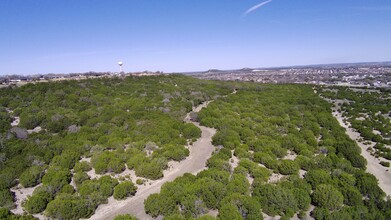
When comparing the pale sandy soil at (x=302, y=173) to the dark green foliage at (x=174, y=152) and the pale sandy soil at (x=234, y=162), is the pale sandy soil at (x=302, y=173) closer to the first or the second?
the pale sandy soil at (x=234, y=162)

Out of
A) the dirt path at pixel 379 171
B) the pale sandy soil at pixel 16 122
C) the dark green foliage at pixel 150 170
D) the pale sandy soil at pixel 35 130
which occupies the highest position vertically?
the pale sandy soil at pixel 16 122

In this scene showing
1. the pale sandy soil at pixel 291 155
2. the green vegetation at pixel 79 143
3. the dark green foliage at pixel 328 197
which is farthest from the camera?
the pale sandy soil at pixel 291 155

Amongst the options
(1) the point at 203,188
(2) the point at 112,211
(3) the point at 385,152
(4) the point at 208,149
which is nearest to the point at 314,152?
(3) the point at 385,152

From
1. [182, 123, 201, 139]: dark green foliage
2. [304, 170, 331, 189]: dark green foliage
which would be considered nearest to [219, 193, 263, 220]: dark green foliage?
[304, 170, 331, 189]: dark green foliage

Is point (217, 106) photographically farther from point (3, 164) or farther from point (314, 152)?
point (3, 164)

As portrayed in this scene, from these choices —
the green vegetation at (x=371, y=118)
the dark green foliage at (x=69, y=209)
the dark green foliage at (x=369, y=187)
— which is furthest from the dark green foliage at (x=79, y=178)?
the green vegetation at (x=371, y=118)

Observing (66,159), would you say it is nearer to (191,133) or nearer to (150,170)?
(150,170)

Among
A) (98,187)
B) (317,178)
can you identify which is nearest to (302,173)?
(317,178)

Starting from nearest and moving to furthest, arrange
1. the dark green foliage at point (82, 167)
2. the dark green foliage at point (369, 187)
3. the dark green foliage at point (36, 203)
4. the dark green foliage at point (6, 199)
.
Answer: the dark green foliage at point (36, 203), the dark green foliage at point (6, 199), the dark green foliage at point (369, 187), the dark green foliage at point (82, 167)
